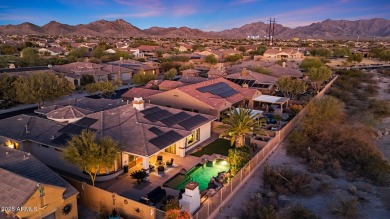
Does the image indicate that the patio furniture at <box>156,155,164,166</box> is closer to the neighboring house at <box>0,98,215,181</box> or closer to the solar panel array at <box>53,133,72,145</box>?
the neighboring house at <box>0,98,215,181</box>

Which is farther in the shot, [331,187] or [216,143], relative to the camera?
[216,143]

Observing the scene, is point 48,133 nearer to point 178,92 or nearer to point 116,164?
point 116,164

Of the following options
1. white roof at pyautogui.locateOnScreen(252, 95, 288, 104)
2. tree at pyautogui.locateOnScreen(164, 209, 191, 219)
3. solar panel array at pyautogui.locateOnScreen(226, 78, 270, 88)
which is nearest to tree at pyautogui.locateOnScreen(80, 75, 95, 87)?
solar panel array at pyautogui.locateOnScreen(226, 78, 270, 88)

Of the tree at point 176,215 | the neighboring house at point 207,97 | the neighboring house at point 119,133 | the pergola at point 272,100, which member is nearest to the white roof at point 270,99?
the pergola at point 272,100

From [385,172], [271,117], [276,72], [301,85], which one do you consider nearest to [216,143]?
[271,117]

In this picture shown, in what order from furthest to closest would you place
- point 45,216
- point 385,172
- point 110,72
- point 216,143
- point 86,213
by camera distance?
point 110,72
point 216,143
point 385,172
point 86,213
point 45,216

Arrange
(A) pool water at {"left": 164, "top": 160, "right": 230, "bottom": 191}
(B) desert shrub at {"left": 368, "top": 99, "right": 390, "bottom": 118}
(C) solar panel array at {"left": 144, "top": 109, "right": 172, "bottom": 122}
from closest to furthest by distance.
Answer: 1. (A) pool water at {"left": 164, "top": 160, "right": 230, "bottom": 191}
2. (C) solar panel array at {"left": 144, "top": 109, "right": 172, "bottom": 122}
3. (B) desert shrub at {"left": 368, "top": 99, "right": 390, "bottom": 118}

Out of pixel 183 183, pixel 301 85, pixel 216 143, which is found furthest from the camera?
pixel 301 85

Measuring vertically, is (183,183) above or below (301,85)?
below
